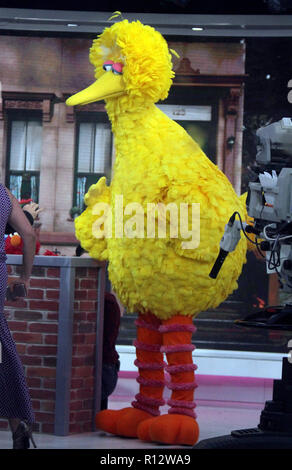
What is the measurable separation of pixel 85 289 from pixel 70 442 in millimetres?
722

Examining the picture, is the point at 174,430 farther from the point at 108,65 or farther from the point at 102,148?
the point at 102,148

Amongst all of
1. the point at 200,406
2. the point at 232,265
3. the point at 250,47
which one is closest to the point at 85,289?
the point at 232,265

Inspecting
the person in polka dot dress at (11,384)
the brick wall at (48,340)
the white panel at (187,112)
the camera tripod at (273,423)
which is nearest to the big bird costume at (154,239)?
the brick wall at (48,340)

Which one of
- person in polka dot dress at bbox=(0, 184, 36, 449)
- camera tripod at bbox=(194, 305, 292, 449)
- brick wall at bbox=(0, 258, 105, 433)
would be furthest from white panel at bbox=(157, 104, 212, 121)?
camera tripod at bbox=(194, 305, 292, 449)

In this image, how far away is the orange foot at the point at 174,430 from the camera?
359 centimetres

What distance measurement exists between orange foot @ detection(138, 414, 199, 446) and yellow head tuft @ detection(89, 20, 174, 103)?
58.1 inches

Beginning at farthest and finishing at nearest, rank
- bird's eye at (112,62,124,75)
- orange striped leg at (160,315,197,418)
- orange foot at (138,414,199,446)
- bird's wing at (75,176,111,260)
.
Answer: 1. bird's wing at (75,176,111,260)
2. bird's eye at (112,62,124,75)
3. orange striped leg at (160,315,197,418)
4. orange foot at (138,414,199,446)

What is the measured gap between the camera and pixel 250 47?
5320 mm

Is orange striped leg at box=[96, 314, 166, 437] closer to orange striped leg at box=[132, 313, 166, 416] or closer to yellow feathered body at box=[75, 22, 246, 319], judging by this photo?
orange striped leg at box=[132, 313, 166, 416]

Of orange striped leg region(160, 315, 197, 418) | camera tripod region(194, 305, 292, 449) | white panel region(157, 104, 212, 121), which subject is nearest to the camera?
camera tripod region(194, 305, 292, 449)

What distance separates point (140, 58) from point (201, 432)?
1.83m

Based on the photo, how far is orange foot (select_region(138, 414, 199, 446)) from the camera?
11.8 feet

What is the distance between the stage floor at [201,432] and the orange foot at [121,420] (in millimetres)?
33

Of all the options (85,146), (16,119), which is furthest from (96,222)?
(16,119)
